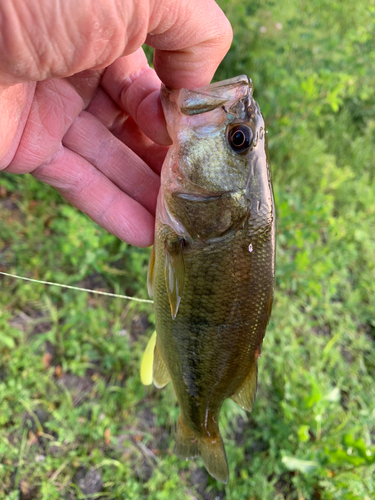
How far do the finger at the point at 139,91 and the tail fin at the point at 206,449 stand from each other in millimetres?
1842

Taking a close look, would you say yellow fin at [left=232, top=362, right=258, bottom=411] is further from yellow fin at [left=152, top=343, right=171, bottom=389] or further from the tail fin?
yellow fin at [left=152, top=343, right=171, bottom=389]

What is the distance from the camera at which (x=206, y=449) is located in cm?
205

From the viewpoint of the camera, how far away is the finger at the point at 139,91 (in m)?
1.88

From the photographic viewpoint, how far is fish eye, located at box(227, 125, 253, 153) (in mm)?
1565

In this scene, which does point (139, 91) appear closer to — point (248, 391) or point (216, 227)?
point (216, 227)

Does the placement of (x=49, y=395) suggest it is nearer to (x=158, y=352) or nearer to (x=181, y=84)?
(x=158, y=352)

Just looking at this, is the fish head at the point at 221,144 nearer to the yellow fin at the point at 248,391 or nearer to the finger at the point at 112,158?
the finger at the point at 112,158

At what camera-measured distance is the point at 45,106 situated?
70.5 inches

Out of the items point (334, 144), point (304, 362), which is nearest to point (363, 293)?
point (304, 362)

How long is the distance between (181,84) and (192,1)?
35 centimetres

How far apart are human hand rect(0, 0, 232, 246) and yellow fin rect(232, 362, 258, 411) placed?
3.27 feet

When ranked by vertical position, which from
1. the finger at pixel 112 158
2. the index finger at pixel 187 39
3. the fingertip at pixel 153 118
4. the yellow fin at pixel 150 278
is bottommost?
the yellow fin at pixel 150 278

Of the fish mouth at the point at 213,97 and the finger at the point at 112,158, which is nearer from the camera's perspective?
the fish mouth at the point at 213,97

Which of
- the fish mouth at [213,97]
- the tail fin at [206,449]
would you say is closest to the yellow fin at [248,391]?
the tail fin at [206,449]
